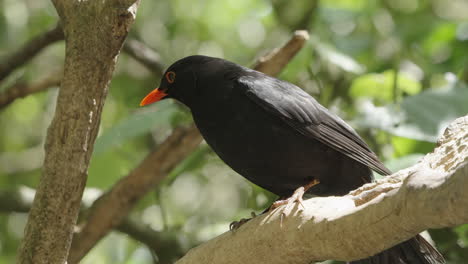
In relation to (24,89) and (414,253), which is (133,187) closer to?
(24,89)

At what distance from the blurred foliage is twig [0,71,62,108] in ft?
0.39

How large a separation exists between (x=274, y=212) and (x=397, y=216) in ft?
3.32

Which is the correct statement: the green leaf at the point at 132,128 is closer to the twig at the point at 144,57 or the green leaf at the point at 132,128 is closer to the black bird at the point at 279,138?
the black bird at the point at 279,138

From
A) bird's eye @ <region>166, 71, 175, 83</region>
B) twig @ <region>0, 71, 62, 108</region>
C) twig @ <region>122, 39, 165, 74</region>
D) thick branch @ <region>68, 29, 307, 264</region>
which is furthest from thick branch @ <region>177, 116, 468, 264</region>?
twig @ <region>122, 39, 165, 74</region>

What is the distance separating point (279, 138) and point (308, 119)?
24 centimetres

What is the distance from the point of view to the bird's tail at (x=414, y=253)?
3854 mm

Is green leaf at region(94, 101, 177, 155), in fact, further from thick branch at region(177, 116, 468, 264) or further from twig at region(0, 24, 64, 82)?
thick branch at region(177, 116, 468, 264)

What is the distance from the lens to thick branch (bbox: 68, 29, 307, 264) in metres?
5.08

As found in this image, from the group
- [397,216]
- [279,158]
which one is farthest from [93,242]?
[397,216]

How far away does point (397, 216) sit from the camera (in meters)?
2.59

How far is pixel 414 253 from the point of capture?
3912 millimetres

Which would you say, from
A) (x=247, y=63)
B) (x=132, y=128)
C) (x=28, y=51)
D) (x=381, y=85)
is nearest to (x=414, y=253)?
(x=132, y=128)

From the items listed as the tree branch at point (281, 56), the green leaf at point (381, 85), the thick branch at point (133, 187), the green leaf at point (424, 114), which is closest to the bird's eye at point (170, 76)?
the thick branch at point (133, 187)

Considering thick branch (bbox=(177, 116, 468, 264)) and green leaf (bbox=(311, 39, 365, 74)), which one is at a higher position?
thick branch (bbox=(177, 116, 468, 264))
